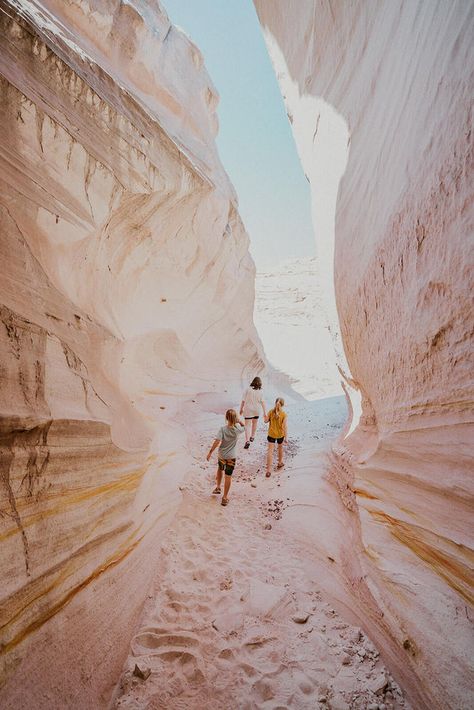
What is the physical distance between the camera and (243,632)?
8.30ft

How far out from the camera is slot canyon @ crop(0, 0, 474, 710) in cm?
200

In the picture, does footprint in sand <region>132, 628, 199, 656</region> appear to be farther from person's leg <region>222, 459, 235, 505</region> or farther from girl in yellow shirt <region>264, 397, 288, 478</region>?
girl in yellow shirt <region>264, 397, 288, 478</region>

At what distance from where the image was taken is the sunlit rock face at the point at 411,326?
1.94 meters

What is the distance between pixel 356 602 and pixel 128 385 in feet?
18.9

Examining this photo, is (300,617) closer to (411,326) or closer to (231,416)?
(231,416)

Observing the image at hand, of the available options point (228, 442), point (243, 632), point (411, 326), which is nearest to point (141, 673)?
point (243, 632)

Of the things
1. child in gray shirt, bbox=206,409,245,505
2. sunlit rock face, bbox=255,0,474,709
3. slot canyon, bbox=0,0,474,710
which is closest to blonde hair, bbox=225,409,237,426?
child in gray shirt, bbox=206,409,245,505

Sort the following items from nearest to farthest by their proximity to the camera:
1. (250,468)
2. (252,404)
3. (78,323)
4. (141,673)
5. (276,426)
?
1. (141,673)
2. (78,323)
3. (276,426)
4. (250,468)
5. (252,404)

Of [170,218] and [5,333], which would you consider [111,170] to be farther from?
[5,333]

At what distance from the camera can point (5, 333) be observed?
2.08 meters

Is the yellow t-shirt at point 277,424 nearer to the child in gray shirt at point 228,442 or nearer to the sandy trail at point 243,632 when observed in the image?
the child in gray shirt at point 228,442

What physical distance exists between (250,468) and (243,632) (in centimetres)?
312

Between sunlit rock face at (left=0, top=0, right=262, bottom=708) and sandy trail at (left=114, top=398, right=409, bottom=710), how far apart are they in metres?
0.27

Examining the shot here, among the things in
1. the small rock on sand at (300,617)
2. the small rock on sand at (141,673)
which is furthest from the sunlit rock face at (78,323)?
the small rock on sand at (300,617)
